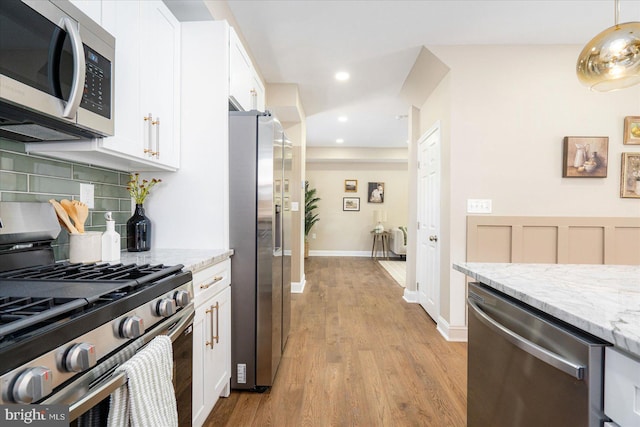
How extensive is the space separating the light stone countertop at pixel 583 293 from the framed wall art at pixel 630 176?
1.95m

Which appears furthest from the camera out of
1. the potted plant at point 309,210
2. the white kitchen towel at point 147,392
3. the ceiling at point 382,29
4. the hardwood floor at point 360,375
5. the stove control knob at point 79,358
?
the potted plant at point 309,210

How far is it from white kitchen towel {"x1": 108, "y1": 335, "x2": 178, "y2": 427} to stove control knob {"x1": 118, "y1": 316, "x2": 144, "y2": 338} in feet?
0.18

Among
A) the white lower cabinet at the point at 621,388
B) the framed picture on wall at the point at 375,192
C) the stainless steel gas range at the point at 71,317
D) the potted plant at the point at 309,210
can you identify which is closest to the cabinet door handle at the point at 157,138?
the stainless steel gas range at the point at 71,317

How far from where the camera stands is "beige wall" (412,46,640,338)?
2811mm

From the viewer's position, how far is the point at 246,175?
1.93 meters

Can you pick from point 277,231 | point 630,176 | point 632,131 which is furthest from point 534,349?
point 632,131

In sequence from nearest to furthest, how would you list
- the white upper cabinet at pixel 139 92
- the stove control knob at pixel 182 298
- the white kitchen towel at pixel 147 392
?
the white kitchen towel at pixel 147 392, the stove control knob at pixel 182 298, the white upper cabinet at pixel 139 92

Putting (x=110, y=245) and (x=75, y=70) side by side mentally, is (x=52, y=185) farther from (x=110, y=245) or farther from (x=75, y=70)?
(x=75, y=70)

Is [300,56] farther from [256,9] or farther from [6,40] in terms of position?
[6,40]

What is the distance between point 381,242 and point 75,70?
24.3 feet

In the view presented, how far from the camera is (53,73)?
3.39ft

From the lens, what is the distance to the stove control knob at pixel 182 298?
47.4 inches

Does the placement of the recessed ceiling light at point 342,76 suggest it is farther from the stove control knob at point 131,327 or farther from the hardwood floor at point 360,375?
the stove control knob at point 131,327

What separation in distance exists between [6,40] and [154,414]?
3.71 feet
